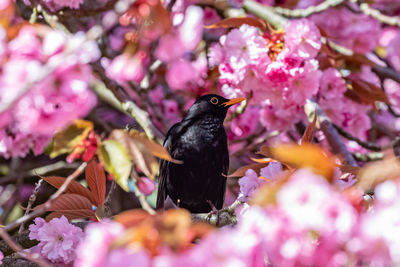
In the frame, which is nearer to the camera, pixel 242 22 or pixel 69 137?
pixel 69 137

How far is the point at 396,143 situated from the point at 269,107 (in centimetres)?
69

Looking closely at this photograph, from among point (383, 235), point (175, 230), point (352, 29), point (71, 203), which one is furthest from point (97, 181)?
point (352, 29)

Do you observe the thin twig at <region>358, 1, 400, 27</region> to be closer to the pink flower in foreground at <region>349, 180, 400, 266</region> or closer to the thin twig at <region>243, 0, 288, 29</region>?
the thin twig at <region>243, 0, 288, 29</region>

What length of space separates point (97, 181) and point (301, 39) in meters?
1.19

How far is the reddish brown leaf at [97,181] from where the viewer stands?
176 cm

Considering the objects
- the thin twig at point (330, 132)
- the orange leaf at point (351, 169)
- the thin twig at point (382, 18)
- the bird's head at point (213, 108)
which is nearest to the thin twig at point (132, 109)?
the bird's head at point (213, 108)

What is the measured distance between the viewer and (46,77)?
1146 mm

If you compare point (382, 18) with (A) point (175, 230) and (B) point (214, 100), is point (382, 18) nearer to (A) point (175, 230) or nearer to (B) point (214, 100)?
(B) point (214, 100)

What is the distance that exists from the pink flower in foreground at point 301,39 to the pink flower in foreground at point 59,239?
1.23 metres

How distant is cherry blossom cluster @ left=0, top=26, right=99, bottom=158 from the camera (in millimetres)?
1161

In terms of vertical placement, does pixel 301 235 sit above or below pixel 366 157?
above

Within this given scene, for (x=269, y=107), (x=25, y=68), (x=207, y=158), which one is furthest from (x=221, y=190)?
(x=25, y=68)

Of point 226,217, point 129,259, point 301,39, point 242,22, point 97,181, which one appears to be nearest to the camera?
point 129,259

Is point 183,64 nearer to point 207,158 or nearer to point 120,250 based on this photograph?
point 120,250
